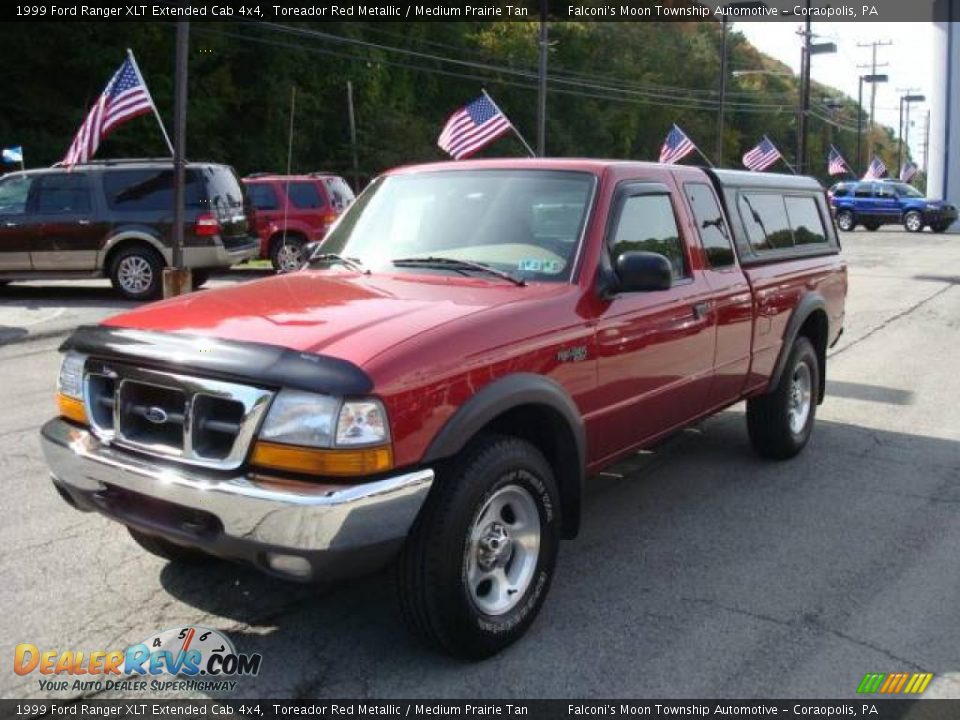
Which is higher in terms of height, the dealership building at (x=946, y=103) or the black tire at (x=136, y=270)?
the dealership building at (x=946, y=103)

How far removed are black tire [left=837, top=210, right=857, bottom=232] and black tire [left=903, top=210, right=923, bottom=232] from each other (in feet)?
6.52

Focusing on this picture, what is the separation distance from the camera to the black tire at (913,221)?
127ft

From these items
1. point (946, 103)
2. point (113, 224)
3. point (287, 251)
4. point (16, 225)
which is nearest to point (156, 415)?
point (113, 224)

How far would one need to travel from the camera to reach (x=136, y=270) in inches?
573

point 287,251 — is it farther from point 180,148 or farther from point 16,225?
point 180,148

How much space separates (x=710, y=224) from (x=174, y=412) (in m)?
3.19

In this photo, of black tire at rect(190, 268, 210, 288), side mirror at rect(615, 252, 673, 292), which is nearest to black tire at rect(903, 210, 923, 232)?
black tire at rect(190, 268, 210, 288)

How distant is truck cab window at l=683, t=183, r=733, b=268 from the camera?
5145mm

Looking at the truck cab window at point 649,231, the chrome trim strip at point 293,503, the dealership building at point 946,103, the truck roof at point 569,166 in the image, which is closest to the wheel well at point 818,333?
the truck roof at point 569,166

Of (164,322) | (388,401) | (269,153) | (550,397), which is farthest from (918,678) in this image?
(269,153)

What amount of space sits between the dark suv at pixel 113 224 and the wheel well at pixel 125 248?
2 centimetres

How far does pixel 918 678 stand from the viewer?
3463 mm

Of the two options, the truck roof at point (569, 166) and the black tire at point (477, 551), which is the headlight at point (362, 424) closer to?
the black tire at point (477, 551)

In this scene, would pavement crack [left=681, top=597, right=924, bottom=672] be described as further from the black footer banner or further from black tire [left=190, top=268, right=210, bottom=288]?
black tire [left=190, top=268, right=210, bottom=288]
